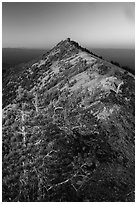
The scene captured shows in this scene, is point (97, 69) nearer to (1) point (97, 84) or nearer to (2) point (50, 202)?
(1) point (97, 84)

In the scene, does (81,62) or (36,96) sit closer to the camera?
(36,96)

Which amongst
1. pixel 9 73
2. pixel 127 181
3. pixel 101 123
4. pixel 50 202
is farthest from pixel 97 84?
pixel 9 73

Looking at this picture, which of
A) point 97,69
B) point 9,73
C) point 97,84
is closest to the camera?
point 97,84

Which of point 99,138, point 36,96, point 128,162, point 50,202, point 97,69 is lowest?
point 50,202

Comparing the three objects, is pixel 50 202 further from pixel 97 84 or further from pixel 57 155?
pixel 97 84

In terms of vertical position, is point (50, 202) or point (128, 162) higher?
point (128, 162)

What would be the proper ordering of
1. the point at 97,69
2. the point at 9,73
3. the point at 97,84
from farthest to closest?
the point at 9,73 → the point at 97,69 → the point at 97,84
